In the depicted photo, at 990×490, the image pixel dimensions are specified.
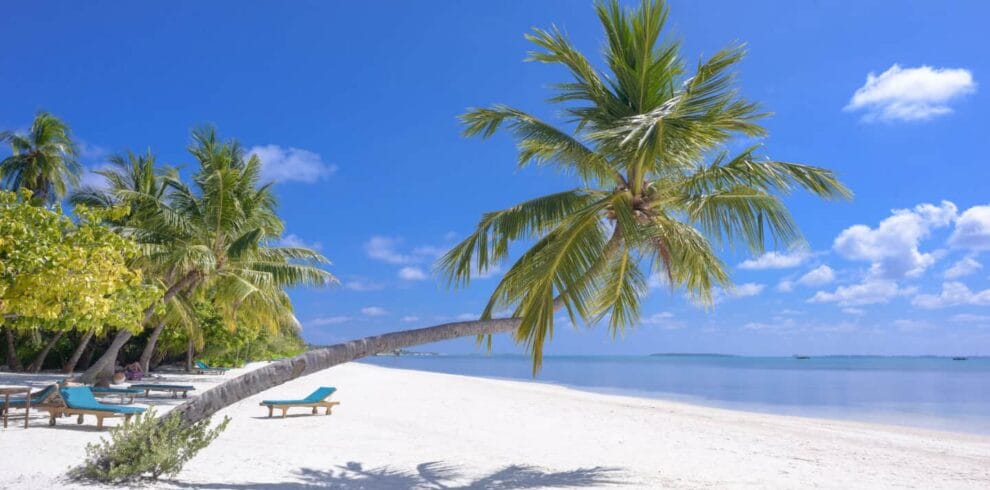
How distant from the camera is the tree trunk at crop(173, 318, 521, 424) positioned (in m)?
5.85

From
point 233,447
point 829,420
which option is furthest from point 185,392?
point 829,420

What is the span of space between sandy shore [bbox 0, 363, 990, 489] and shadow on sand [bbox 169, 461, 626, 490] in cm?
2

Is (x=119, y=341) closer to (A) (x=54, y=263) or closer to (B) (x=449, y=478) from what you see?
(A) (x=54, y=263)

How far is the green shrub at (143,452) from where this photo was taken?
18.4 ft

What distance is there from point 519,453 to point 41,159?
20936 mm

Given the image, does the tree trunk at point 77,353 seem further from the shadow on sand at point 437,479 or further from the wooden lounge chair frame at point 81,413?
the shadow on sand at point 437,479

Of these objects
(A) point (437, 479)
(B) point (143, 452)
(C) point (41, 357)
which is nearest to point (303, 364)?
(B) point (143, 452)

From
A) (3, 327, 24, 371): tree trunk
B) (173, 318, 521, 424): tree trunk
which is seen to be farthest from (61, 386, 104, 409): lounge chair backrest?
(3, 327, 24, 371): tree trunk

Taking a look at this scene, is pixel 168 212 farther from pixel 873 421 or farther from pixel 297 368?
pixel 873 421

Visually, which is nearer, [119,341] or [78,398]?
[78,398]

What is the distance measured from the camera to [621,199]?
261 inches

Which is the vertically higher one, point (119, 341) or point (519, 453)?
point (119, 341)

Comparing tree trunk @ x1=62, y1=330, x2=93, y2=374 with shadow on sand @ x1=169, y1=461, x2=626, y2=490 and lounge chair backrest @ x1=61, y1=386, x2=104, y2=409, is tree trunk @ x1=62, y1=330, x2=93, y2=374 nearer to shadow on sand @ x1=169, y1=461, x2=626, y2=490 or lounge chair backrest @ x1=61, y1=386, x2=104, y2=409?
lounge chair backrest @ x1=61, y1=386, x2=104, y2=409

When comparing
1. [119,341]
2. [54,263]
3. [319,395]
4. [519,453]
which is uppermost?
[54,263]
